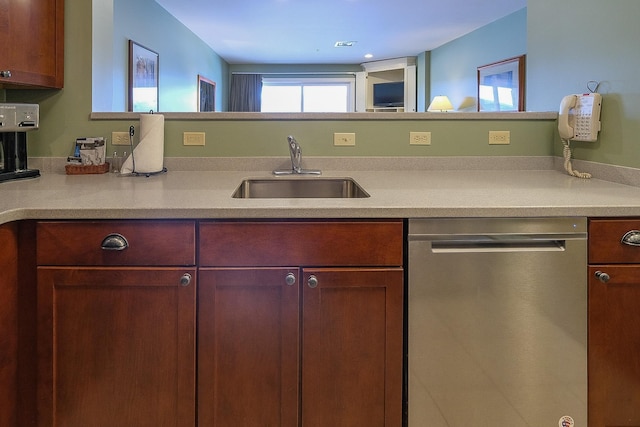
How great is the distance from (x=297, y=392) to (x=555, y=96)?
1810 mm

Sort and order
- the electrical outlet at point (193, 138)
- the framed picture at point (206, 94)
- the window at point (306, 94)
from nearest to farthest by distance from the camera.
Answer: the electrical outlet at point (193, 138)
the framed picture at point (206, 94)
the window at point (306, 94)

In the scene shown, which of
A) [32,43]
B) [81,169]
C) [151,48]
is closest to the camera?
[32,43]

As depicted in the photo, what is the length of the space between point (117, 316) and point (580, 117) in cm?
189

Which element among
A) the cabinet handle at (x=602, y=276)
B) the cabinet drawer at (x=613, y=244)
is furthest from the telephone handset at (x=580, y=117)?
the cabinet handle at (x=602, y=276)

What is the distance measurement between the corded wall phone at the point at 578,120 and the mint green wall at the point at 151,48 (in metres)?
2.07

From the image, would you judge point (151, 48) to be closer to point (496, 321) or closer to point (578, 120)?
point (578, 120)

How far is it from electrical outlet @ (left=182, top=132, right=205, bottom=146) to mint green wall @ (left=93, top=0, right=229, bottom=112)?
0.42 metres

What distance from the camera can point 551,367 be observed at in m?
1.47

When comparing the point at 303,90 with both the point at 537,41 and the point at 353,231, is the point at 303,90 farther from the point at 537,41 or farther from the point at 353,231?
the point at 353,231

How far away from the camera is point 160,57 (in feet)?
16.8

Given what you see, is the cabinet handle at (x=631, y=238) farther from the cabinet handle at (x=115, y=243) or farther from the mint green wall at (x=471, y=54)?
the mint green wall at (x=471, y=54)

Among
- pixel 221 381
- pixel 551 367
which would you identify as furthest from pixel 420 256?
pixel 221 381

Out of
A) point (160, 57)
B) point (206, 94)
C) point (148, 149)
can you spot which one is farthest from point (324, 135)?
point (206, 94)

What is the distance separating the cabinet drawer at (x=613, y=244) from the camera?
1464mm
